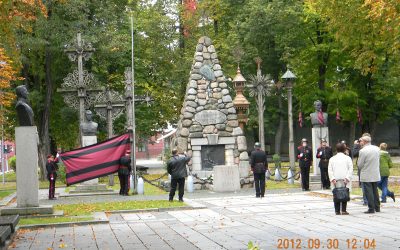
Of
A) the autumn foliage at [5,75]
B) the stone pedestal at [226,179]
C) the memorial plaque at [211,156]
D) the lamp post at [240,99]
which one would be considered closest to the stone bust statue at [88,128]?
the memorial plaque at [211,156]

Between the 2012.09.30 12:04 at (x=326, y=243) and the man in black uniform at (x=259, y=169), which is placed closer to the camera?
the 2012.09.30 12:04 at (x=326, y=243)

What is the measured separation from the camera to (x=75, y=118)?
3706cm

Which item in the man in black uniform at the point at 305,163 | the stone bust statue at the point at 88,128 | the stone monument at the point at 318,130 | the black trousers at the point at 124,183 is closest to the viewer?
the man in black uniform at the point at 305,163

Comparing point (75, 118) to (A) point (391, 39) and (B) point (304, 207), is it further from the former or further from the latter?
(B) point (304, 207)

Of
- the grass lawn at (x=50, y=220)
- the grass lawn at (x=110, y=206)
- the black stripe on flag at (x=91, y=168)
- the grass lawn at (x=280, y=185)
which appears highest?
the black stripe on flag at (x=91, y=168)

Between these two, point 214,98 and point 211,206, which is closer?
point 211,206

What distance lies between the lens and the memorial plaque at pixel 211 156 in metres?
25.9

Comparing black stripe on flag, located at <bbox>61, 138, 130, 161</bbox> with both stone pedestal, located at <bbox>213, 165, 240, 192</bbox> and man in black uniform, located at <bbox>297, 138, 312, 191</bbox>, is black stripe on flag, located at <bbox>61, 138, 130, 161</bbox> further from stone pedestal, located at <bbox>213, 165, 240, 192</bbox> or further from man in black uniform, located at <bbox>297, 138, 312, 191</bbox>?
man in black uniform, located at <bbox>297, 138, 312, 191</bbox>

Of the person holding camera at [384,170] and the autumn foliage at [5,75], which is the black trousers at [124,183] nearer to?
the autumn foliage at [5,75]

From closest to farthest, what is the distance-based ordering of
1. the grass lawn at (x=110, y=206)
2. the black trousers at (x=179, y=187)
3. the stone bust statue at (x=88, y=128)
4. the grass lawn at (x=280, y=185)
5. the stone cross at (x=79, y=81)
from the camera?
the grass lawn at (x=110, y=206)
the black trousers at (x=179, y=187)
the grass lawn at (x=280, y=185)
the stone bust statue at (x=88, y=128)
the stone cross at (x=79, y=81)

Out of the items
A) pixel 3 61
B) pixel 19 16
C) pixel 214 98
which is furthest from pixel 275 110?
pixel 19 16

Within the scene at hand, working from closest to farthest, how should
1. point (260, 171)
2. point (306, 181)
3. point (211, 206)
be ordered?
point (211, 206) → point (260, 171) → point (306, 181)

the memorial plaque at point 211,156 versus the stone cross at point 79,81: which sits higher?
the stone cross at point 79,81

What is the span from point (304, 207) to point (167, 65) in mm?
30233
